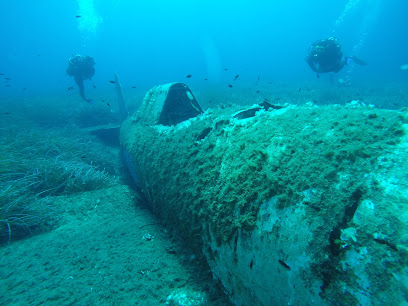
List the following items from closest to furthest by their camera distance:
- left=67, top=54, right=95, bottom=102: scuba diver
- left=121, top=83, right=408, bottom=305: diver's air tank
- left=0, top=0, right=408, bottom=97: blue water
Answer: left=121, top=83, right=408, bottom=305: diver's air tank
left=67, top=54, right=95, bottom=102: scuba diver
left=0, top=0, right=408, bottom=97: blue water

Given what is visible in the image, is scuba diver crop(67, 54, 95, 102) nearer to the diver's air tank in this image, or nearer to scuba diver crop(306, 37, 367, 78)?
the diver's air tank

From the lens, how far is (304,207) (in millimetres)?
1312

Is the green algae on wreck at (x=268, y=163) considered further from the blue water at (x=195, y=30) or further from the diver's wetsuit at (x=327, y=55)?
the blue water at (x=195, y=30)

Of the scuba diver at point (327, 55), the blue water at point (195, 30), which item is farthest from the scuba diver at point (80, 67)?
the blue water at point (195, 30)

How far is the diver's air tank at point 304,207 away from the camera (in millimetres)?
1026

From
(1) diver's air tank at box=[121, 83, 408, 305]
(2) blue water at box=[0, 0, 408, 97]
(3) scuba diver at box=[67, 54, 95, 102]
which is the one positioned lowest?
(1) diver's air tank at box=[121, 83, 408, 305]

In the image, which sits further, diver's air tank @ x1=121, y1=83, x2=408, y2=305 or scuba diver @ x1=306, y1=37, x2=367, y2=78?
scuba diver @ x1=306, y1=37, x2=367, y2=78

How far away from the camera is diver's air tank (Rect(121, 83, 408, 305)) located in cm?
103

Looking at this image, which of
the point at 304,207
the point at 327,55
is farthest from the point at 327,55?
the point at 304,207

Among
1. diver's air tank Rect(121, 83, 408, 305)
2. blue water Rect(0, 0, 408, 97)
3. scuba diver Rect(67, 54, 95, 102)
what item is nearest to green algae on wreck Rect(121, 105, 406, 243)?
diver's air tank Rect(121, 83, 408, 305)

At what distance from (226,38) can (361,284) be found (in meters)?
172

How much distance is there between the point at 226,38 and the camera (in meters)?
151

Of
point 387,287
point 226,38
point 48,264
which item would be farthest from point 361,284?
point 226,38

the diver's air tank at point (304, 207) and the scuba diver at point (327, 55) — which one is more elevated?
the scuba diver at point (327, 55)
